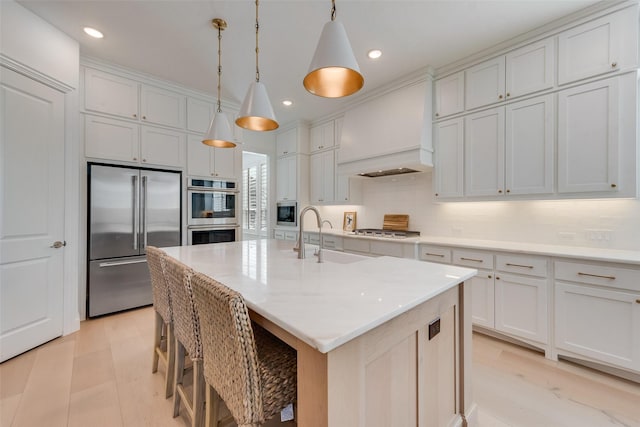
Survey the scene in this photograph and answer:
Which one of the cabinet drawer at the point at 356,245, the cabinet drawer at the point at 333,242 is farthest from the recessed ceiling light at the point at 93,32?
the cabinet drawer at the point at 356,245

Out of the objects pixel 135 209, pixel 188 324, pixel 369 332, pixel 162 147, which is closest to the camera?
pixel 369 332

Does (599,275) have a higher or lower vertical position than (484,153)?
lower

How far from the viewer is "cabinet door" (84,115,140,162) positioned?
2.95 metres

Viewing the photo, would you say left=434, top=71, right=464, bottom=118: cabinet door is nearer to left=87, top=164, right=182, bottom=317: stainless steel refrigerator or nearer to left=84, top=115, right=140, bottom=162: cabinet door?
left=87, top=164, right=182, bottom=317: stainless steel refrigerator

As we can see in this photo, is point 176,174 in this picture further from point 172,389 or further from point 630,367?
point 630,367

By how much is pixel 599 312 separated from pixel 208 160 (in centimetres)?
451

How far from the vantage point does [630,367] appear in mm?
1855

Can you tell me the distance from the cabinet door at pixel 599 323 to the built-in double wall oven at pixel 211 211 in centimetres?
393

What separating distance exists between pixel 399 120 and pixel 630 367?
2943 mm

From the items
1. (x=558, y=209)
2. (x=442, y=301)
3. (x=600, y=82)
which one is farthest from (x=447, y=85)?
(x=442, y=301)

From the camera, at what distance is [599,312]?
1974 mm

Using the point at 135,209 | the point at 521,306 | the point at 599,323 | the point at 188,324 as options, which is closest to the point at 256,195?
the point at 135,209

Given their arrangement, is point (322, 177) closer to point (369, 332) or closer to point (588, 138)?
point (588, 138)

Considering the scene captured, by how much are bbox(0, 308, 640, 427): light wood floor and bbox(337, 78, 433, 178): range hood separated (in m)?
2.11
